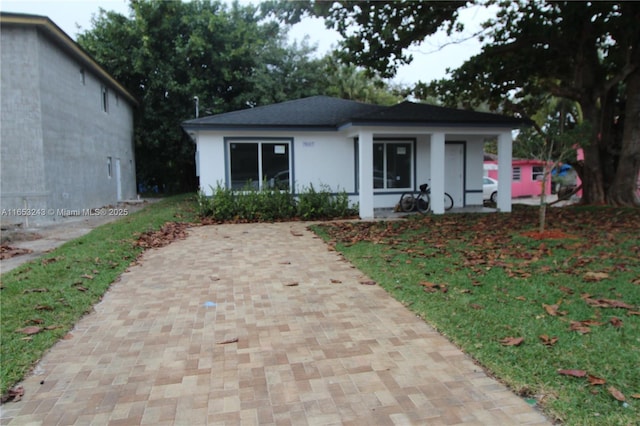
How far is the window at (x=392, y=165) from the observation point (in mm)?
14703

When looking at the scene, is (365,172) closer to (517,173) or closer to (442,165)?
(442,165)

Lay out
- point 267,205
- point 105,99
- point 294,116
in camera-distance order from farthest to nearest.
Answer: point 105,99
point 294,116
point 267,205

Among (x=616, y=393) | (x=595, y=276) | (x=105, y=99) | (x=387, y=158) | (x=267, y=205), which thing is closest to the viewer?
(x=616, y=393)

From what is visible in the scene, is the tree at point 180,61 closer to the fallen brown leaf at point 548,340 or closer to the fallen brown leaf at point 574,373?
the fallen brown leaf at point 548,340

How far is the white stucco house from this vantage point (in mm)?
12938

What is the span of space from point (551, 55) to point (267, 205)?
416 inches

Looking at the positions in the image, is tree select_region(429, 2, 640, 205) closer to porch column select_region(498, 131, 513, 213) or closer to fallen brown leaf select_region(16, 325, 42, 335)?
porch column select_region(498, 131, 513, 213)

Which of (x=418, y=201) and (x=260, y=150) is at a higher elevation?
(x=260, y=150)

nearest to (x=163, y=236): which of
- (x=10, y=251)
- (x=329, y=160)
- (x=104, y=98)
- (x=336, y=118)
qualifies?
(x=10, y=251)

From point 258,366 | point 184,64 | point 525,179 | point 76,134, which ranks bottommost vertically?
point 258,366

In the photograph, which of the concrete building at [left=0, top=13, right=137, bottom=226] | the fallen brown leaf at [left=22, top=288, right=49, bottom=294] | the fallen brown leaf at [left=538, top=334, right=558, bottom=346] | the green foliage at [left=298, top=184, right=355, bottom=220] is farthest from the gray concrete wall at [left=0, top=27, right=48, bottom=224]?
the fallen brown leaf at [left=538, top=334, right=558, bottom=346]

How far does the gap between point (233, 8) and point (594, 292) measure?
24.9 meters

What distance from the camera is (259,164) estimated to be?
13984 millimetres

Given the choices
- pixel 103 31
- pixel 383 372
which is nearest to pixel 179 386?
pixel 383 372
